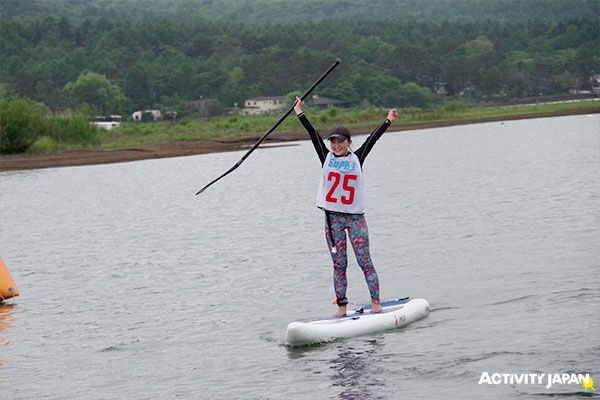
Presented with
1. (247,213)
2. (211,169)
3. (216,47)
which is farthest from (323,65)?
(247,213)

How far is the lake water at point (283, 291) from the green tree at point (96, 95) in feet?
331

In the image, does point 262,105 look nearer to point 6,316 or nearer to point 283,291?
point 283,291

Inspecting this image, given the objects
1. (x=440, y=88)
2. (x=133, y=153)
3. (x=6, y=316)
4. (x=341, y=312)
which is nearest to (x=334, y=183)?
(x=341, y=312)

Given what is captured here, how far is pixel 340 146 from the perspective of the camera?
1500 cm

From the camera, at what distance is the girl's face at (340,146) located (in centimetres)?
1500

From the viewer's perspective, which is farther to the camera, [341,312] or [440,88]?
[440,88]

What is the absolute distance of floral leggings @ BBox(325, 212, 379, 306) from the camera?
15.3 metres

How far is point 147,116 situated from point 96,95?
26.1 ft

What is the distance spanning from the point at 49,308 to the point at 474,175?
27579 mm

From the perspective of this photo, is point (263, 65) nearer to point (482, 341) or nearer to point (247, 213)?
point (247, 213)

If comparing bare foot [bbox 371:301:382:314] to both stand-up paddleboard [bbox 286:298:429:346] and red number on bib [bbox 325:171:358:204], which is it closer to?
stand-up paddleboard [bbox 286:298:429:346]

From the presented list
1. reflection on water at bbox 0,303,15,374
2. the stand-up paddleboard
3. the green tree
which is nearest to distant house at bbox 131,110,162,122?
the green tree

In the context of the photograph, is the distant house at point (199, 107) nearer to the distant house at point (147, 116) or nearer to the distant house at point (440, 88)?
the distant house at point (147, 116)

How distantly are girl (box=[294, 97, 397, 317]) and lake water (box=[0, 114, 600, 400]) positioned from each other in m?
1.19
